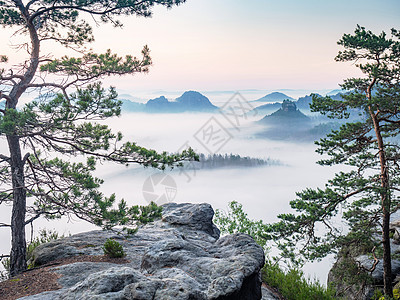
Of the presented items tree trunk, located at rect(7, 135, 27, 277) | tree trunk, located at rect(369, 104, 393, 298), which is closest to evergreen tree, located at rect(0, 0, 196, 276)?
tree trunk, located at rect(7, 135, 27, 277)

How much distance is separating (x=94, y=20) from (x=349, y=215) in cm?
956

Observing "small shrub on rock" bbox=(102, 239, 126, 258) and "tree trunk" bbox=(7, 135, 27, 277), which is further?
"tree trunk" bbox=(7, 135, 27, 277)

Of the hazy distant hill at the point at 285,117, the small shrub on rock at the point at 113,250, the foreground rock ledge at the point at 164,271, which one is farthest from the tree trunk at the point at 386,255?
the hazy distant hill at the point at 285,117

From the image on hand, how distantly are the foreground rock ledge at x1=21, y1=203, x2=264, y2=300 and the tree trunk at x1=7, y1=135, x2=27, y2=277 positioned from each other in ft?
1.52

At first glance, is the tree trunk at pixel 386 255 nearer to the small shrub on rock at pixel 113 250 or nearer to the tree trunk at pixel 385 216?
the tree trunk at pixel 385 216

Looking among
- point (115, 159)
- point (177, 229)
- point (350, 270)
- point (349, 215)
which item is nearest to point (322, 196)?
point (349, 215)

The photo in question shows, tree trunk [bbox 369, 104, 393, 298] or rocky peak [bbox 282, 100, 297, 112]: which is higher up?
rocky peak [bbox 282, 100, 297, 112]

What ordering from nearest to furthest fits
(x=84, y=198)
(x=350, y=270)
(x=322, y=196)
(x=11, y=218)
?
(x=84, y=198), (x=11, y=218), (x=322, y=196), (x=350, y=270)

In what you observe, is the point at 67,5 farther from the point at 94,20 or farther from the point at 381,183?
the point at 381,183

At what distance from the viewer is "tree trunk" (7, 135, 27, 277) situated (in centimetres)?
778

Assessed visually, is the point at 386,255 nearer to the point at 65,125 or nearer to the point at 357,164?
the point at 357,164

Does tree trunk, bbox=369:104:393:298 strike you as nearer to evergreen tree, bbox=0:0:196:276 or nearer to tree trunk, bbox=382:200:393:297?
tree trunk, bbox=382:200:393:297

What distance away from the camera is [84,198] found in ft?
24.4

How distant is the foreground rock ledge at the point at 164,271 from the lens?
3.95m
